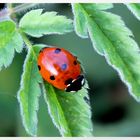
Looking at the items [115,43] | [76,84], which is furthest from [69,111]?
[115,43]

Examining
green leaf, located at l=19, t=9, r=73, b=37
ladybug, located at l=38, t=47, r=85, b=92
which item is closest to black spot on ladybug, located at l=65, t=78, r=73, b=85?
ladybug, located at l=38, t=47, r=85, b=92

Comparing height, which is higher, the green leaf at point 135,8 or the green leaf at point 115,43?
the green leaf at point 135,8

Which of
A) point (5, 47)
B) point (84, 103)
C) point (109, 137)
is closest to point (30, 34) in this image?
point (5, 47)

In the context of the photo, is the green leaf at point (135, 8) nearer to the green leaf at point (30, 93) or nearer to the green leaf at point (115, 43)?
the green leaf at point (115, 43)

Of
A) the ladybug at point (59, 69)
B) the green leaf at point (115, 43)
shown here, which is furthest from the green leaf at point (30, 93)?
the green leaf at point (115, 43)

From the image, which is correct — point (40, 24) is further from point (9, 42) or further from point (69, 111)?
point (69, 111)

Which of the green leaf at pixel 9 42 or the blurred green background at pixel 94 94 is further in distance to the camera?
the blurred green background at pixel 94 94

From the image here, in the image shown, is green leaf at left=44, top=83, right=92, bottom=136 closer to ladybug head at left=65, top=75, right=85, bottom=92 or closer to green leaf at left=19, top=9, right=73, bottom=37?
ladybug head at left=65, top=75, right=85, bottom=92
